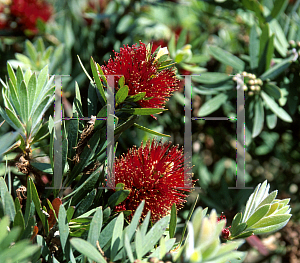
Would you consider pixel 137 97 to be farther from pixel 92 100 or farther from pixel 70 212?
pixel 70 212

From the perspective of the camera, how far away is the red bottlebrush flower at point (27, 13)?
1217 mm

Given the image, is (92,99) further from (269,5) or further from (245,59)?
(269,5)

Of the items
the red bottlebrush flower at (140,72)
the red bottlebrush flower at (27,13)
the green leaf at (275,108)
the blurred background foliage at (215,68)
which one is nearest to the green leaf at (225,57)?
the blurred background foliage at (215,68)

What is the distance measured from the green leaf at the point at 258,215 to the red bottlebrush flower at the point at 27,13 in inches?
43.4

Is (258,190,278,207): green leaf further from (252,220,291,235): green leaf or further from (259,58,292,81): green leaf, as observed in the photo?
(259,58,292,81): green leaf

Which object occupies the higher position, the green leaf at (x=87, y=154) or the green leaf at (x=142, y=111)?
the green leaf at (x=142, y=111)

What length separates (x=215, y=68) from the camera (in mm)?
1295

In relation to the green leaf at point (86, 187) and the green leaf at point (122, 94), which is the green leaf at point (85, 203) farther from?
the green leaf at point (122, 94)

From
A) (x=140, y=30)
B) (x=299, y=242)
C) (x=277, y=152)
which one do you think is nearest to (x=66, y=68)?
(x=140, y=30)

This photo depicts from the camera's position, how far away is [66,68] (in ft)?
3.82

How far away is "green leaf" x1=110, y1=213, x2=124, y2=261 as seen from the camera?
466 mm

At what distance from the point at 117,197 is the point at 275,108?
57 centimetres

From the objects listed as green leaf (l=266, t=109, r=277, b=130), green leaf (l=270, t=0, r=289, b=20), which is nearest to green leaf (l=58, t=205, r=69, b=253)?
green leaf (l=266, t=109, r=277, b=130)

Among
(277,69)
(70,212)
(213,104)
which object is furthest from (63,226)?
(277,69)
